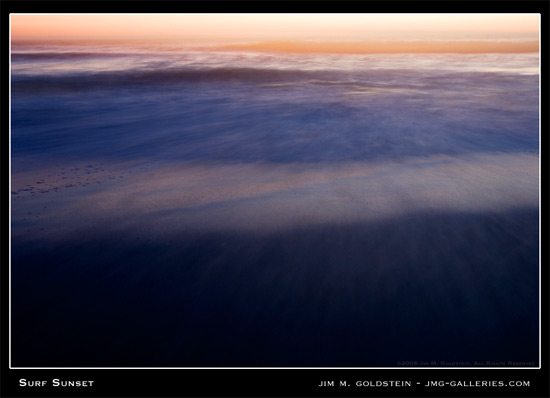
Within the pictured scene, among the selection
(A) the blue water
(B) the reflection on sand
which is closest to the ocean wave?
(A) the blue water

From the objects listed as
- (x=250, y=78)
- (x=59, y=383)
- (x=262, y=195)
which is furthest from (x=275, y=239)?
(x=250, y=78)

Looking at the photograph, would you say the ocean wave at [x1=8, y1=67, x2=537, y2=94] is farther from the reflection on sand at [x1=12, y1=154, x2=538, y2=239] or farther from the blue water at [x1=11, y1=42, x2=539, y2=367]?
the reflection on sand at [x1=12, y1=154, x2=538, y2=239]

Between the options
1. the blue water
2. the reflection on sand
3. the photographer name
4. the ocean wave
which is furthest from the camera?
the ocean wave

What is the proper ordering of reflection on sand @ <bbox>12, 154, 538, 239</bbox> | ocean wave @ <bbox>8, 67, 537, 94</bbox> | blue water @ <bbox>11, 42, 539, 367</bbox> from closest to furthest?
blue water @ <bbox>11, 42, 539, 367</bbox>, reflection on sand @ <bbox>12, 154, 538, 239</bbox>, ocean wave @ <bbox>8, 67, 537, 94</bbox>

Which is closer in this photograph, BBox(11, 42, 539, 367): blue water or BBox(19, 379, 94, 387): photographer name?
BBox(19, 379, 94, 387): photographer name

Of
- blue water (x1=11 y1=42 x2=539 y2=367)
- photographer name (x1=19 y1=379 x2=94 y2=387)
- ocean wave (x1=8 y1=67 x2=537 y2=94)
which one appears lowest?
photographer name (x1=19 y1=379 x2=94 y2=387)

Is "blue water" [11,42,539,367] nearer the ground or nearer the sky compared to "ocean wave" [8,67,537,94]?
nearer the ground

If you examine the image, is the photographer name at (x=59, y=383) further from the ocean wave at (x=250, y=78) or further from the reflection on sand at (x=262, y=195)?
the ocean wave at (x=250, y=78)

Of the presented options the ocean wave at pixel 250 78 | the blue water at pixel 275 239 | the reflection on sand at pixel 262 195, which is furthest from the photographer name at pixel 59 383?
the ocean wave at pixel 250 78
